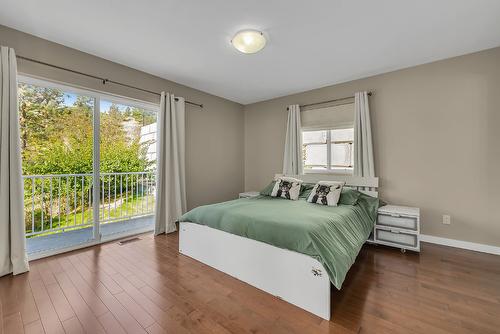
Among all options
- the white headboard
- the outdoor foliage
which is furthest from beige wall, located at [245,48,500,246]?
the outdoor foliage

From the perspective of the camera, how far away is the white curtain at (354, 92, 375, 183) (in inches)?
137

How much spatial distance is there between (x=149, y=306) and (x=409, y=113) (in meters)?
3.99

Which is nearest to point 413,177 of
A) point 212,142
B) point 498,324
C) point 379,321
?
point 498,324

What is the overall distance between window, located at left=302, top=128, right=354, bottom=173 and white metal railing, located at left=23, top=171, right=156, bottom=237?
3.09 meters

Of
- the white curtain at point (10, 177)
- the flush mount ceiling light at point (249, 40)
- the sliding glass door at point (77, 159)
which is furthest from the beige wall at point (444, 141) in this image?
the white curtain at point (10, 177)

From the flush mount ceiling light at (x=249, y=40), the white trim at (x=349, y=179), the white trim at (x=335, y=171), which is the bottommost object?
the white trim at (x=349, y=179)

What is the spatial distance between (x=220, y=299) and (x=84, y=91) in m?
3.08

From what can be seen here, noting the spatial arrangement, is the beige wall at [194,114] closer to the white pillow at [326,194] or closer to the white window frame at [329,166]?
the white window frame at [329,166]

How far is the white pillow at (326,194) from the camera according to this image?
9.98 feet

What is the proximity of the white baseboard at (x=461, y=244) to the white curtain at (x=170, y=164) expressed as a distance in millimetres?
3794

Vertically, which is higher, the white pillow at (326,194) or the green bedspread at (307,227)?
the white pillow at (326,194)

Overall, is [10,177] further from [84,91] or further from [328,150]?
[328,150]

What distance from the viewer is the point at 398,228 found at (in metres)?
2.91

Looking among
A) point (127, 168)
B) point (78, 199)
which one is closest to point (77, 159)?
point (78, 199)
